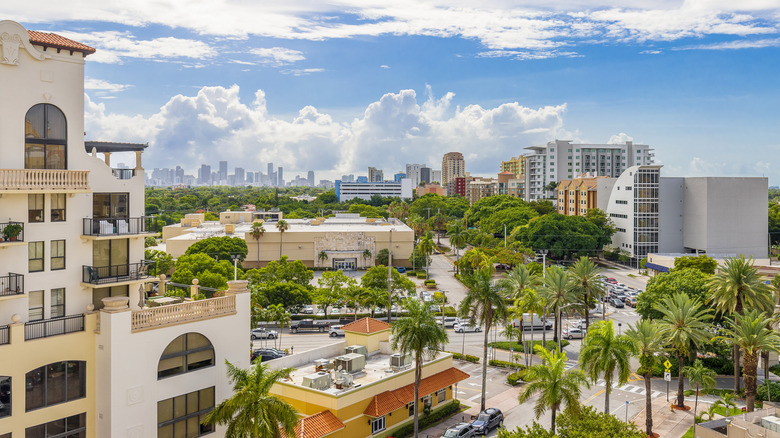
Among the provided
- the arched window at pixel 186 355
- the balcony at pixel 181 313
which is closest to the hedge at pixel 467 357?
the balcony at pixel 181 313

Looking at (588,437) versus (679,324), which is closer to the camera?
(588,437)

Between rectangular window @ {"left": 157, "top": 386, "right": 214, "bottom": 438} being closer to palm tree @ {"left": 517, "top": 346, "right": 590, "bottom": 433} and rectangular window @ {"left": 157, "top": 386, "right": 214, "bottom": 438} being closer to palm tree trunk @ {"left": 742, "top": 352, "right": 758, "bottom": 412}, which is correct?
palm tree @ {"left": 517, "top": 346, "right": 590, "bottom": 433}

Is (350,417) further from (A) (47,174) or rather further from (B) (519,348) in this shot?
(B) (519,348)

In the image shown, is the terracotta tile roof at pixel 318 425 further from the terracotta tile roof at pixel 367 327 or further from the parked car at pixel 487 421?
the terracotta tile roof at pixel 367 327

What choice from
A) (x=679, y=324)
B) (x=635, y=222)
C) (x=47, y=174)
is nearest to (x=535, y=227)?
(x=635, y=222)

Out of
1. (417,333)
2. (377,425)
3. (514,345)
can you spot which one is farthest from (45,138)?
(514,345)

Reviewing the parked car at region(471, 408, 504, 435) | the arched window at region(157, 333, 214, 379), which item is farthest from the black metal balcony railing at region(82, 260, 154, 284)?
the parked car at region(471, 408, 504, 435)
